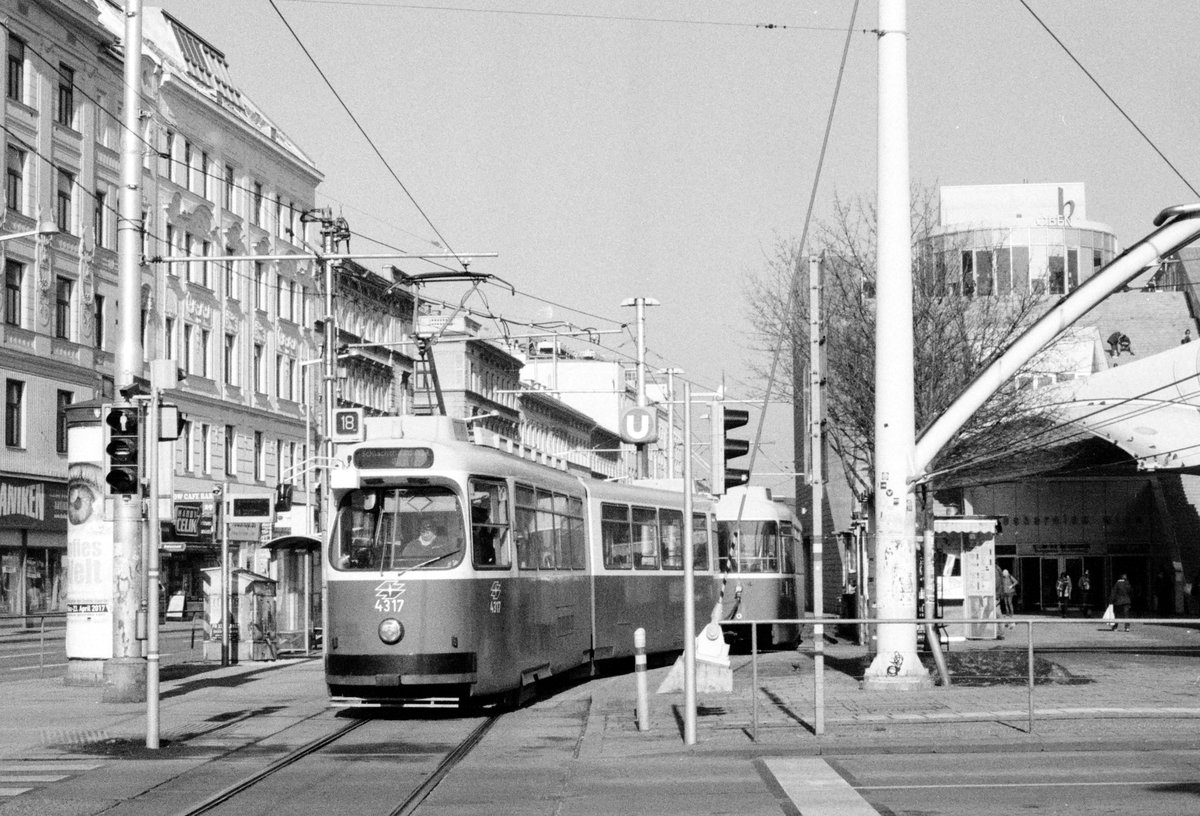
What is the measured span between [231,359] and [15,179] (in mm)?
15738

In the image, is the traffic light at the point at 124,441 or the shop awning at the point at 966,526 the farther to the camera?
the shop awning at the point at 966,526

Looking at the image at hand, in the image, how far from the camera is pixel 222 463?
60.0 m

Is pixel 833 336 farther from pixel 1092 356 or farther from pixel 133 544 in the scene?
pixel 133 544

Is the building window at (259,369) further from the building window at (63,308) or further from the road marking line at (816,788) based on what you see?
the road marking line at (816,788)

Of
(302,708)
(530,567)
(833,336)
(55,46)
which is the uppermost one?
(55,46)

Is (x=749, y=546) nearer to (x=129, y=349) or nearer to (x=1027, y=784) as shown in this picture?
(x=129, y=349)

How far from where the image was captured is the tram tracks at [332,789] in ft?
40.0

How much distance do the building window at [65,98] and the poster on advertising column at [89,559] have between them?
91.0 ft

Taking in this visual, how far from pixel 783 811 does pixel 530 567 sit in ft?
29.5

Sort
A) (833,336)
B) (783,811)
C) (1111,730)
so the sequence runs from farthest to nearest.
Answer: (833,336)
(1111,730)
(783,811)

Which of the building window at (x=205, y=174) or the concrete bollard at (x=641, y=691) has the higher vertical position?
the building window at (x=205, y=174)

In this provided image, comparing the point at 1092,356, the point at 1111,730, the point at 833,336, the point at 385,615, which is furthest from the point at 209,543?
the point at 1111,730

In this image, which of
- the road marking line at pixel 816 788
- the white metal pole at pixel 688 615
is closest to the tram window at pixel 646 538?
the white metal pole at pixel 688 615

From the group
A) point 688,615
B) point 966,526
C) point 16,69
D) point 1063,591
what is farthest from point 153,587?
point 1063,591
